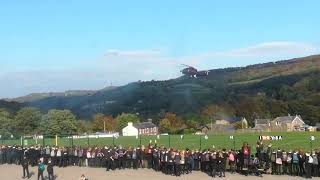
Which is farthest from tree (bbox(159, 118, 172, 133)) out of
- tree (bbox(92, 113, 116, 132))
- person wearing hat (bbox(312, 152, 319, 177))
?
person wearing hat (bbox(312, 152, 319, 177))

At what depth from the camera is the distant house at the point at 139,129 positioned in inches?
4204

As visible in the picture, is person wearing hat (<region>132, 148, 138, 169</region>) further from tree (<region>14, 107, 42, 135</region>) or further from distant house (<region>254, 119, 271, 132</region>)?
distant house (<region>254, 119, 271, 132</region>)

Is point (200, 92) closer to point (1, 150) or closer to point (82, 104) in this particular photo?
point (82, 104)

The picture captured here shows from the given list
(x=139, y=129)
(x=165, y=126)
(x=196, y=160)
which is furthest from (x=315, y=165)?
(x=165, y=126)

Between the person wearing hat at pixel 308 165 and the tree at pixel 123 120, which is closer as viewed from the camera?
the person wearing hat at pixel 308 165

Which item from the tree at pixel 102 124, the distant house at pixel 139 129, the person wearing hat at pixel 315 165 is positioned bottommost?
the person wearing hat at pixel 315 165

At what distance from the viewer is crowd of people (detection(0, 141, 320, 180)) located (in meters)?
28.7

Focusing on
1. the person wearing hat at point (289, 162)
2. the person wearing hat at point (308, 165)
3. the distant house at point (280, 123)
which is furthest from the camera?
the distant house at point (280, 123)

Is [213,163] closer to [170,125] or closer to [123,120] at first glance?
[170,125]

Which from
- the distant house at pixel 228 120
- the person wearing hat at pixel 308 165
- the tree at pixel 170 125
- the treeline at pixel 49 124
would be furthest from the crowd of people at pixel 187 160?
the distant house at pixel 228 120

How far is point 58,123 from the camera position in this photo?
3853 inches

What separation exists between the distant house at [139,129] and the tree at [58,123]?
11558 millimetres

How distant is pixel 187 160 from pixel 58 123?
69471 mm

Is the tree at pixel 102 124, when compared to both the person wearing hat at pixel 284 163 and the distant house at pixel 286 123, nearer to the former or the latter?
the distant house at pixel 286 123
